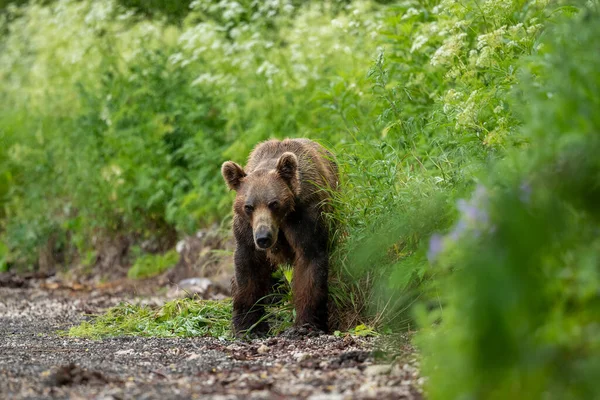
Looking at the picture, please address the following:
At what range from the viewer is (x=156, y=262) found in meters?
11.3

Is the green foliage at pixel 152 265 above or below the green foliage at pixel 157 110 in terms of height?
below

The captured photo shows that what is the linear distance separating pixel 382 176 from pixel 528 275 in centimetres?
345

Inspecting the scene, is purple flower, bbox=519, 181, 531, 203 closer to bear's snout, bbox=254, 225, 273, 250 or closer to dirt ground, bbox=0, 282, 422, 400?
dirt ground, bbox=0, 282, 422, 400

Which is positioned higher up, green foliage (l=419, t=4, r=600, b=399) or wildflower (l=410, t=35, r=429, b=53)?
green foliage (l=419, t=4, r=600, b=399)

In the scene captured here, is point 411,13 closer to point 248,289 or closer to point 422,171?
point 422,171

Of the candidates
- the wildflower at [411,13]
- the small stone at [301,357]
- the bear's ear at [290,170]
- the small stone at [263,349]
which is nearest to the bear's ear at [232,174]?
the bear's ear at [290,170]

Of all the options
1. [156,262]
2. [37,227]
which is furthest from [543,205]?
[37,227]

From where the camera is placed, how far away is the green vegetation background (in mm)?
2633

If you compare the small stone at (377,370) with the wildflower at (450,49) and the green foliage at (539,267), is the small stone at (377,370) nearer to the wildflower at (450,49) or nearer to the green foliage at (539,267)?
the green foliage at (539,267)

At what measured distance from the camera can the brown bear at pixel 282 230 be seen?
6.11m

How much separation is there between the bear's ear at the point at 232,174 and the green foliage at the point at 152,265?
480cm

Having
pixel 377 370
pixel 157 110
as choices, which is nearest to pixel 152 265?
pixel 157 110

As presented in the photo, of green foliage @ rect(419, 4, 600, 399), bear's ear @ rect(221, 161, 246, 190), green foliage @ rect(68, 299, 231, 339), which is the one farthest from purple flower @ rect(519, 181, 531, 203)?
green foliage @ rect(68, 299, 231, 339)

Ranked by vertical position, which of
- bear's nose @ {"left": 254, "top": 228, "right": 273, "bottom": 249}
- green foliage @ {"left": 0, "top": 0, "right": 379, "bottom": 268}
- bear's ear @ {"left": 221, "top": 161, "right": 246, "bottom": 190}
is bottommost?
green foliage @ {"left": 0, "top": 0, "right": 379, "bottom": 268}
